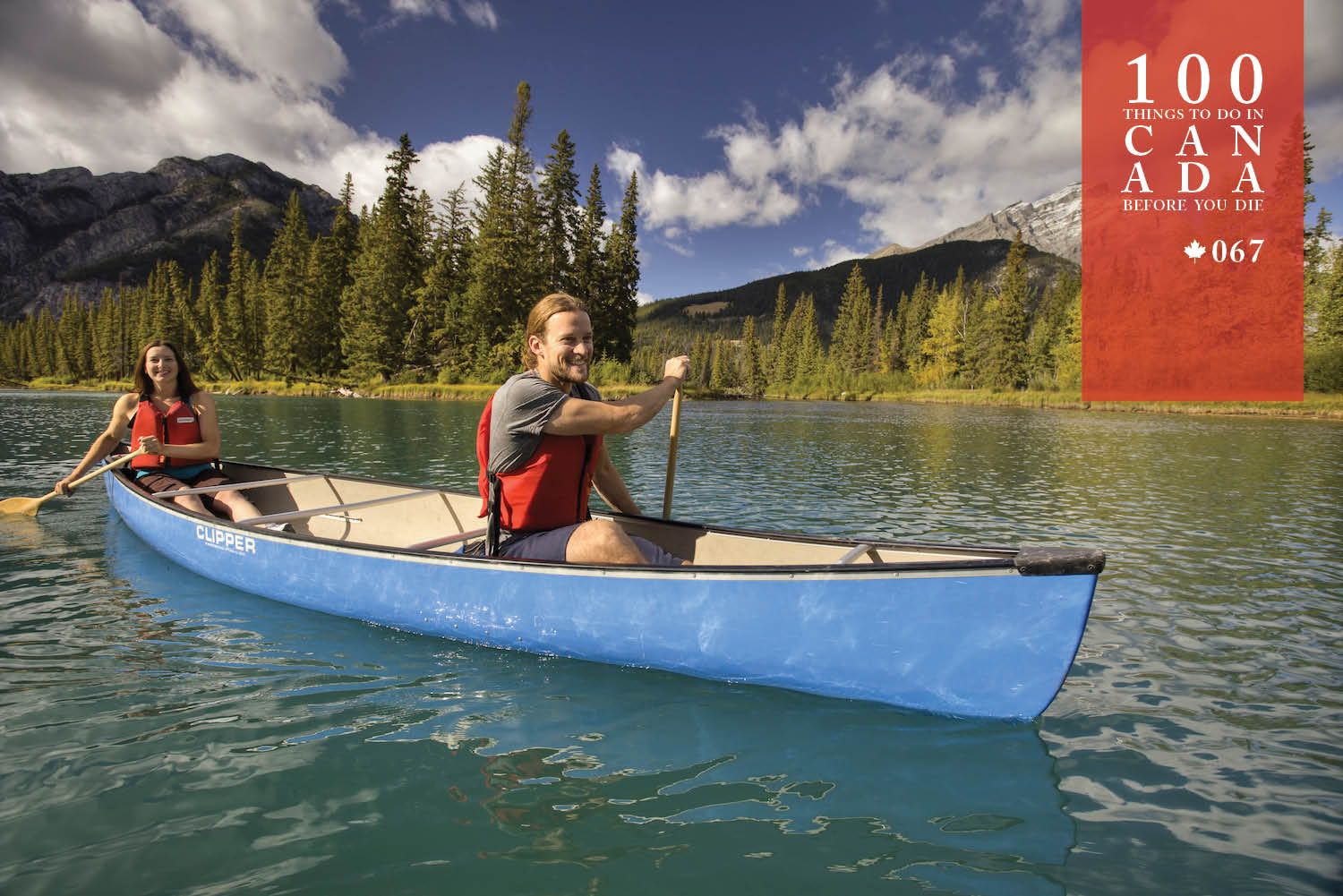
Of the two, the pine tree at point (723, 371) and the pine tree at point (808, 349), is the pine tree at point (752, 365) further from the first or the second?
the pine tree at point (808, 349)

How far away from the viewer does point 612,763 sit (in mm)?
3318

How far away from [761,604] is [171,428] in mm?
6953

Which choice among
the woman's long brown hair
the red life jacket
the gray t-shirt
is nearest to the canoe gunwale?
the gray t-shirt

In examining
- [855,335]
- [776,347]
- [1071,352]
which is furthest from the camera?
[776,347]

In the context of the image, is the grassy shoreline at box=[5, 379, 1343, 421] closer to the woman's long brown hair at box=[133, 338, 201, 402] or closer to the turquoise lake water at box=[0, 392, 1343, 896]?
the woman's long brown hair at box=[133, 338, 201, 402]

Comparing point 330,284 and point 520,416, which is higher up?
point 330,284

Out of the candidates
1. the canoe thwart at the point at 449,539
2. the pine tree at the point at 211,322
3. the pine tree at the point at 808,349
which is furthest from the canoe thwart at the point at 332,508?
the pine tree at the point at 808,349

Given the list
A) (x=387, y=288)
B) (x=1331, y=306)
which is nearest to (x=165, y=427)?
(x=387, y=288)

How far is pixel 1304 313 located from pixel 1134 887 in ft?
196

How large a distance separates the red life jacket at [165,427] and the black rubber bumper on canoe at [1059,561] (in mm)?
8098

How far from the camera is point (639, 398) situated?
411 cm

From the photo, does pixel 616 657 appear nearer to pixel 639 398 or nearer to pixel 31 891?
pixel 639 398

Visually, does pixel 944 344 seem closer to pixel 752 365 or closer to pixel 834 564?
pixel 752 365

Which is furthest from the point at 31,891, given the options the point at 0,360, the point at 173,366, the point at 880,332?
the point at 0,360
